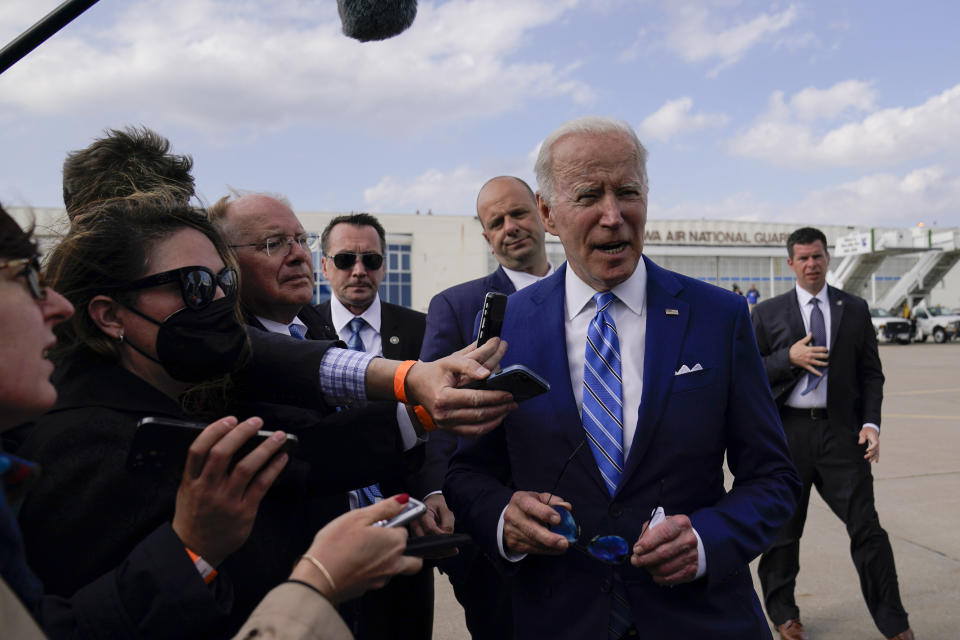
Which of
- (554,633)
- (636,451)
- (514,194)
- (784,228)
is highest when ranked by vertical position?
(784,228)

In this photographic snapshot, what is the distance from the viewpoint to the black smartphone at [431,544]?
1356 millimetres

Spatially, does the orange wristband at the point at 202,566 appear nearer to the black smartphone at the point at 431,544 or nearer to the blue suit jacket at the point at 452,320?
the black smartphone at the point at 431,544

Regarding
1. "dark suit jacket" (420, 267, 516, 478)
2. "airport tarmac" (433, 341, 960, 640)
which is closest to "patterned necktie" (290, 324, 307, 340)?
"dark suit jacket" (420, 267, 516, 478)

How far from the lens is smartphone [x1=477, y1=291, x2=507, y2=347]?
1.81 metres

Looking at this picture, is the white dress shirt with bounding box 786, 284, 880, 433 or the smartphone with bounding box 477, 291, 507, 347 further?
the white dress shirt with bounding box 786, 284, 880, 433

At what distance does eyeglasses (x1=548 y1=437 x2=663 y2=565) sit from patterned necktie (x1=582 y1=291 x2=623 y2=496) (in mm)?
164

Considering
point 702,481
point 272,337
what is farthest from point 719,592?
point 272,337

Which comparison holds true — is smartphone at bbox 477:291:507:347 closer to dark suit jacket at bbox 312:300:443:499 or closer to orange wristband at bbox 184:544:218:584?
orange wristband at bbox 184:544:218:584

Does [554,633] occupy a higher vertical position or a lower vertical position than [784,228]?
lower

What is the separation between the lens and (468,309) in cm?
334

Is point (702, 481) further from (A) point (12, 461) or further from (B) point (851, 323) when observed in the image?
(B) point (851, 323)

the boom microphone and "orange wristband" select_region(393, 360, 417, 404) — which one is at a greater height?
the boom microphone

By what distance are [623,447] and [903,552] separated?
4130 millimetres

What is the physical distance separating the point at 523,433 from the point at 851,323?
3.33 meters
